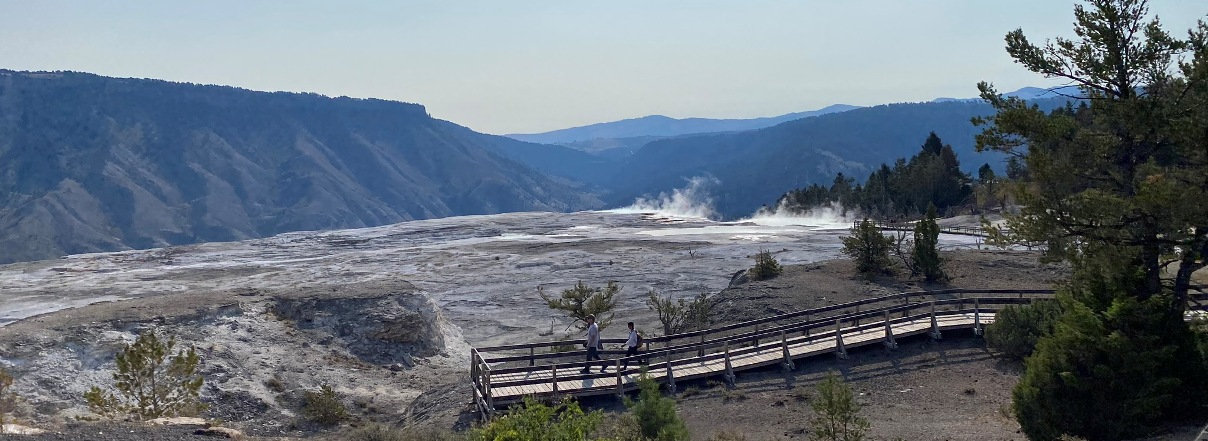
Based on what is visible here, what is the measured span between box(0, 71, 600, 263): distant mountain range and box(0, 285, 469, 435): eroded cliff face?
4306 inches

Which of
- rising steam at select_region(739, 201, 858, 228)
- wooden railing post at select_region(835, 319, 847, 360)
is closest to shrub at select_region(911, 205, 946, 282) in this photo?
wooden railing post at select_region(835, 319, 847, 360)

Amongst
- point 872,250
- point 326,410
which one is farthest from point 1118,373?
point 872,250

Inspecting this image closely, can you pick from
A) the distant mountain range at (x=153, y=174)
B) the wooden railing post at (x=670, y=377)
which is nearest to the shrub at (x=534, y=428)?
the wooden railing post at (x=670, y=377)

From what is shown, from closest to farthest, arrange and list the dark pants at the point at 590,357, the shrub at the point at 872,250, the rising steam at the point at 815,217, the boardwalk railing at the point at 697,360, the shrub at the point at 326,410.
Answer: the boardwalk railing at the point at 697,360 < the dark pants at the point at 590,357 < the shrub at the point at 326,410 < the shrub at the point at 872,250 < the rising steam at the point at 815,217

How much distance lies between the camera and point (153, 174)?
159500 millimetres

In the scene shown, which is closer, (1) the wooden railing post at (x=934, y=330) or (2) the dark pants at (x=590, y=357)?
(2) the dark pants at (x=590, y=357)

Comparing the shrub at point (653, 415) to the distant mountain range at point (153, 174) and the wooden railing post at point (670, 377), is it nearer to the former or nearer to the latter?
the wooden railing post at point (670, 377)

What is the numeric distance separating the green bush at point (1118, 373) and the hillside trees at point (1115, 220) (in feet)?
0.04

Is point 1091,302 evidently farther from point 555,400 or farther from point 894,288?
point 894,288

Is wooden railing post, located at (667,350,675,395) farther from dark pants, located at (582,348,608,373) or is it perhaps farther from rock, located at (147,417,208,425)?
rock, located at (147,417,208,425)

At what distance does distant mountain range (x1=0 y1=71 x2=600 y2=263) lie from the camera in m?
133

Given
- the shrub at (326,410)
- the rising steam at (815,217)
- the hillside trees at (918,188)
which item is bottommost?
the shrub at (326,410)

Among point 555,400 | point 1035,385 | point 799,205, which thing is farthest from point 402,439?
point 799,205

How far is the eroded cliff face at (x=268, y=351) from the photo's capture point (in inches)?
733
